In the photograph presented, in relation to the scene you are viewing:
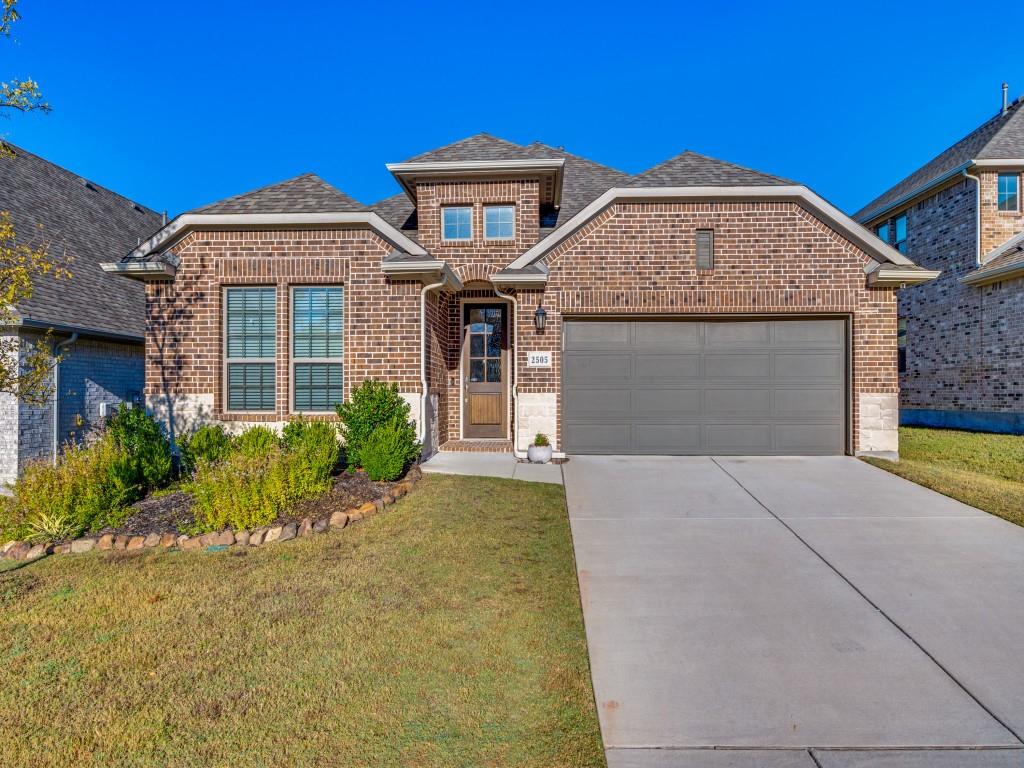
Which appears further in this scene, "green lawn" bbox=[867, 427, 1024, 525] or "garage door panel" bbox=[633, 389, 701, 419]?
"garage door panel" bbox=[633, 389, 701, 419]

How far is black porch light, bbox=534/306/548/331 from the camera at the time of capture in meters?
9.60

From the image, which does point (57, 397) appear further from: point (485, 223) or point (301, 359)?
point (485, 223)

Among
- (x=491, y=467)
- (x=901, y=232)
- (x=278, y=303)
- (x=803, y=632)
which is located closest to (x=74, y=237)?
(x=278, y=303)

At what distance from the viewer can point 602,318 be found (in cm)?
991

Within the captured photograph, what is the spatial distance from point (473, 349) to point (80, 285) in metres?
8.33

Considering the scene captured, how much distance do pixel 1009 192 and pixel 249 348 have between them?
755 inches

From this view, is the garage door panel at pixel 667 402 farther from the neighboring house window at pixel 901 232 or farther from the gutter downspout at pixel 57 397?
the neighboring house window at pixel 901 232

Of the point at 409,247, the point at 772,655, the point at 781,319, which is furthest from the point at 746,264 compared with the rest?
the point at 772,655

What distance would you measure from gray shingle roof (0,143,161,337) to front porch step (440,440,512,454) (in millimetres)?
7184

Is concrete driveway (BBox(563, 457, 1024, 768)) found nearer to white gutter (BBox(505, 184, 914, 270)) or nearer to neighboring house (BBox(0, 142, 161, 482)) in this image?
white gutter (BBox(505, 184, 914, 270))

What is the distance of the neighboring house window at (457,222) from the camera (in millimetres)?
11039

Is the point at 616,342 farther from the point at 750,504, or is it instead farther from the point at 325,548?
the point at 325,548

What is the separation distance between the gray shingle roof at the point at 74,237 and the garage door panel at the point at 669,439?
35.1ft

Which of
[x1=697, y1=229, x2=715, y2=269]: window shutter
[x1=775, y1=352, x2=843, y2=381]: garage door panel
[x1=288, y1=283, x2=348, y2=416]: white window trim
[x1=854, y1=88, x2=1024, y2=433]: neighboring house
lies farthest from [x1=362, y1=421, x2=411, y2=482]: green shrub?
[x1=854, y1=88, x2=1024, y2=433]: neighboring house
